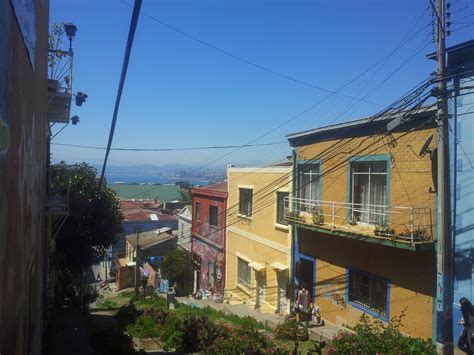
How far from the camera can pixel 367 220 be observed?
555 inches

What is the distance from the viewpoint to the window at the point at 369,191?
13.5 m

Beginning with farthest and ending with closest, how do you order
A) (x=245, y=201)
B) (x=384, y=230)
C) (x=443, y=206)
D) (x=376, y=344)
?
(x=245, y=201) < (x=384, y=230) < (x=376, y=344) < (x=443, y=206)

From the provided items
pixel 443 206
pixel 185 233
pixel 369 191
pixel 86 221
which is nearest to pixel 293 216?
pixel 369 191

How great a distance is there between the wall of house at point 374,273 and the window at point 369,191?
0.88m

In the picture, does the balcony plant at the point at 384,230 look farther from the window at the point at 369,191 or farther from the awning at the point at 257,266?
the awning at the point at 257,266

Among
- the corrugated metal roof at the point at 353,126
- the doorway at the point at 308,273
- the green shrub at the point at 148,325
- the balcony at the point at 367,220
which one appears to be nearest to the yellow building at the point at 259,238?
the doorway at the point at 308,273

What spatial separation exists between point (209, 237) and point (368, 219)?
14234mm

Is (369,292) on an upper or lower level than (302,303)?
upper

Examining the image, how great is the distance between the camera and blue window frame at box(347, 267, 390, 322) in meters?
13.3

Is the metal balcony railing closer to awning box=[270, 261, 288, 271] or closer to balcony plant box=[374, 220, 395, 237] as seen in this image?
balcony plant box=[374, 220, 395, 237]

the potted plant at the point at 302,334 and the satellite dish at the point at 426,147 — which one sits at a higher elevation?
the satellite dish at the point at 426,147

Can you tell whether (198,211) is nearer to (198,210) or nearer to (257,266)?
(198,210)

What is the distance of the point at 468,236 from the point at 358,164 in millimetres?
4641

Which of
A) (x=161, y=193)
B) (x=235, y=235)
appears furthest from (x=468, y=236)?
(x=161, y=193)
